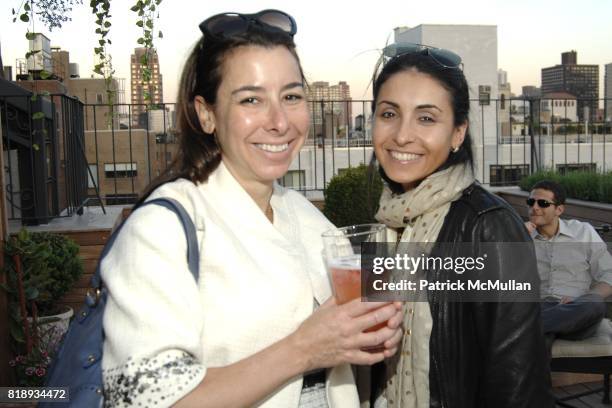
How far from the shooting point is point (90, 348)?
1225mm

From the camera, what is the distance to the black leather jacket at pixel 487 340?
1515 millimetres

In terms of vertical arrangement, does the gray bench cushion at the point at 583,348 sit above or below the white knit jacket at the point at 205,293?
below

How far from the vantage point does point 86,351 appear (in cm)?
123

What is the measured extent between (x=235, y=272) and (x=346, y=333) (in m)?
0.28

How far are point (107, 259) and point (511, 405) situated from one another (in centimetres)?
107

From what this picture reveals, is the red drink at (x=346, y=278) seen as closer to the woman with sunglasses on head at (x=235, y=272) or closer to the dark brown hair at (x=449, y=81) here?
the woman with sunglasses on head at (x=235, y=272)

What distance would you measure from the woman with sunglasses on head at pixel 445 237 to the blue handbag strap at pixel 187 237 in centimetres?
72

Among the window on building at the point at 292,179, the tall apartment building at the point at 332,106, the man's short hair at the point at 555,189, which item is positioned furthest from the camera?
the window on building at the point at 292,179

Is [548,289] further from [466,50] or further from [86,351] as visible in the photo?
[466,50]

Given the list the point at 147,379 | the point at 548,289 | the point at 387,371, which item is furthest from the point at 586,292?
the point at 147,379

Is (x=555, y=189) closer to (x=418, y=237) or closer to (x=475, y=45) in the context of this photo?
(x=418, y=237)

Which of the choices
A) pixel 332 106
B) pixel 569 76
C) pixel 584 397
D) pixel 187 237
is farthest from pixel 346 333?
pixel 569 76

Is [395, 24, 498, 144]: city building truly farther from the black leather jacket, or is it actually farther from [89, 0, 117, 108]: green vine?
the black leather jacket

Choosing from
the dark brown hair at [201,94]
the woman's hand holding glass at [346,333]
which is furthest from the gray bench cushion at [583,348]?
the dark brown hair at [201,94]
